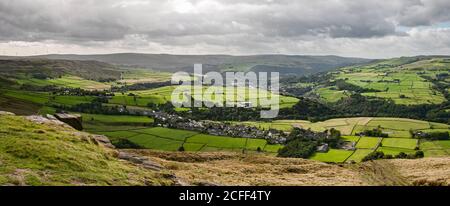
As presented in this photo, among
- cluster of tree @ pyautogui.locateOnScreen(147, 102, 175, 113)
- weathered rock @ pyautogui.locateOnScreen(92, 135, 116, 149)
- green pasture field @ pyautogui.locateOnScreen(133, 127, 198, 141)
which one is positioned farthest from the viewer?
cluster of tree @ pyautogui.locateOnScreen(147, 102, 175, 113)

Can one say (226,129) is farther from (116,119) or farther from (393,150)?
(393,150)

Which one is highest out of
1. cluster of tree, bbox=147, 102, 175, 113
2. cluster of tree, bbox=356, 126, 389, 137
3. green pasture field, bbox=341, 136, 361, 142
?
cluster of tree, bbox=147, 102, 175, 113

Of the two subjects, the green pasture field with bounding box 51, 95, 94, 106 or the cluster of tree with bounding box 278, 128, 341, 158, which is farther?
the green pasture field with bounding box 51, 95, 94, 106

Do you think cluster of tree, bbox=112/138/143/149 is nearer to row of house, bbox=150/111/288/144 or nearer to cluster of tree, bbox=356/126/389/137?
row of house, bbox=150/111/288/144

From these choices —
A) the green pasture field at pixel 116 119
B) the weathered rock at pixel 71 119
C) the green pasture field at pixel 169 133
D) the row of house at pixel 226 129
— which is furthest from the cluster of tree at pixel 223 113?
the weathered rock at pixel 71 119

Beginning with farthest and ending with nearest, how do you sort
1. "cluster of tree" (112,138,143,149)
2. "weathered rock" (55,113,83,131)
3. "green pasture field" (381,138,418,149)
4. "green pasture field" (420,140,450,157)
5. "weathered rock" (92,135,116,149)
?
"green pasture field" (381,138,418,149), "green pasture field" (420,140,450,157), "cluster of tree" (112,138,143,149), "weathered rock" (55,113,83,131), "weathered rock" (92,135,116,149)

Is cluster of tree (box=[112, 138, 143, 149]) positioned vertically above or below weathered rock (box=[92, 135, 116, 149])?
below

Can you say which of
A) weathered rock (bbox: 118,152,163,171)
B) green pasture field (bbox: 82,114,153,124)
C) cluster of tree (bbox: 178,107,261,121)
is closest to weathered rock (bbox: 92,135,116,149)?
weathered rock (bbox: 118,152,163,171)
